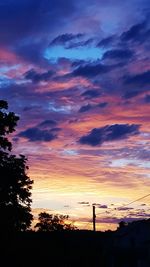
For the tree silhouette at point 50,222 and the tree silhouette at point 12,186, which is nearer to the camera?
the tree silhouette at point 12,186

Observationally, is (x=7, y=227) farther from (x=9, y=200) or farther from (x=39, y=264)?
(x=39, y=264)

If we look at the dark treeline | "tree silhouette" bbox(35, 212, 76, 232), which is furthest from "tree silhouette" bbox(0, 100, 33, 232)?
"tree silhouette" bbox(35, 212, 76, 232)

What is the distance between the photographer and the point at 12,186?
35906 mm

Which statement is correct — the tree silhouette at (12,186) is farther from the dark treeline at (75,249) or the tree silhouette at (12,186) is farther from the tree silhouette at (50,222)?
the tree silhouette at (50,222)

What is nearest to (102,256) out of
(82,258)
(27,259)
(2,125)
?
(82,258)

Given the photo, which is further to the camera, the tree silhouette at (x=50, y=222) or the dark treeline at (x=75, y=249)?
the tree silhouette at (x=50, y=222)

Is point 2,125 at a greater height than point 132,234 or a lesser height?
greater

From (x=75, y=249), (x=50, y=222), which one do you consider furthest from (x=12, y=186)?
(x=50, y=222)

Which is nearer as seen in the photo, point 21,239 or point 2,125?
point 2,125

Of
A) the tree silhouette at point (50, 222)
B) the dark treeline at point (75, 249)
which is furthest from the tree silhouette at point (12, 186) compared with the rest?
the tree silhouette at point (50, 222)

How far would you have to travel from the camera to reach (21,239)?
→ 4122 centimetres

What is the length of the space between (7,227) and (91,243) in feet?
40.3

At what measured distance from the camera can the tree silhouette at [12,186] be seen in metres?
35.1

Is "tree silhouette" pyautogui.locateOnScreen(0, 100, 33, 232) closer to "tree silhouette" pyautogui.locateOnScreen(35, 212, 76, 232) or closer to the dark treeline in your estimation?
the dark treeline
